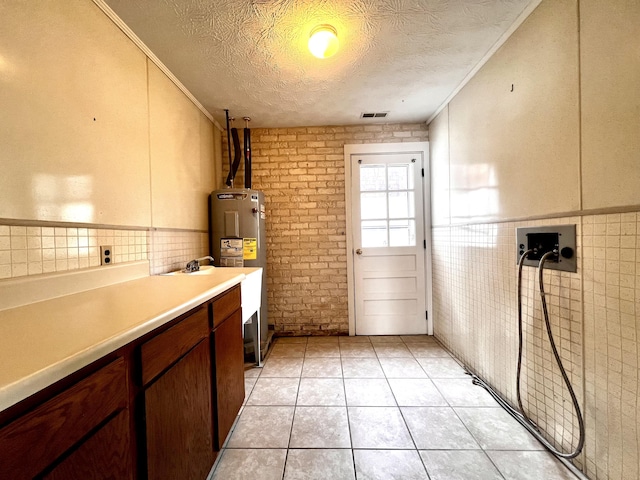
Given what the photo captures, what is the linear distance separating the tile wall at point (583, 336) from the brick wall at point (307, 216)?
148 centimetres

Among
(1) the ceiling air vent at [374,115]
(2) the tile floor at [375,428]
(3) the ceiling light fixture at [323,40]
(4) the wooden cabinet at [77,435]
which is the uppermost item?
(1) the ceiling air vent at [374,115]

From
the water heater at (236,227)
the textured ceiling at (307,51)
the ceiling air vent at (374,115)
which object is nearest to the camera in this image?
the textured ceiling at (307,51)

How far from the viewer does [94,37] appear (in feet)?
4.52

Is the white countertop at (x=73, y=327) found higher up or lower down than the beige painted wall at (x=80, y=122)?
lower down

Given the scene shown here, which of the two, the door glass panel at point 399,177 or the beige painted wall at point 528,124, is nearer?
the beige painted wall at point 528,124

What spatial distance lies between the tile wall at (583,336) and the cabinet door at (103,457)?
1.76 metres

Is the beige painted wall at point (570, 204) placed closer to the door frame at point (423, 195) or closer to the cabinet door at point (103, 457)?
the door frame at point (423, 195)

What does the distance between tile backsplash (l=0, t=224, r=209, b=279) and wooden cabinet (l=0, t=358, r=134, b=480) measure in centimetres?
72

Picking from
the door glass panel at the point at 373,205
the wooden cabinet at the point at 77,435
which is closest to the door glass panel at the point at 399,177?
the door glass panel at the point at 373,205

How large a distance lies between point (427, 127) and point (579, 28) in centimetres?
186

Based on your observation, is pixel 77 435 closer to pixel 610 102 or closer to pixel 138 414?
pixel 138 414

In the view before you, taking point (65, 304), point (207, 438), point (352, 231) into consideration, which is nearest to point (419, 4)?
point (352, 231)

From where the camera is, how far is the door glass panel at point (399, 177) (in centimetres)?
307

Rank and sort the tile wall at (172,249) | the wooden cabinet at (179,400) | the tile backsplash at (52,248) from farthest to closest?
the tile wall at (172,249)
the tile backsplash at (52,248)
the wooden cabinet at (179,400)
